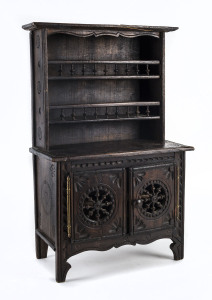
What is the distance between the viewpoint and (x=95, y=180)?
160 inches

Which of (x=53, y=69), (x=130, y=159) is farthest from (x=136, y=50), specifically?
(x=130, y=159)

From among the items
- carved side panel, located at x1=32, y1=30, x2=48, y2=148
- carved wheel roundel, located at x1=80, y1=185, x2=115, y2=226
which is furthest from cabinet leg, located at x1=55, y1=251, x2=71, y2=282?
carved side panel, located at x1=32, y1=30, x2=48, y2=148

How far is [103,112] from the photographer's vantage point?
4688 mm

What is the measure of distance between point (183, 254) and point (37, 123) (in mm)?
1566

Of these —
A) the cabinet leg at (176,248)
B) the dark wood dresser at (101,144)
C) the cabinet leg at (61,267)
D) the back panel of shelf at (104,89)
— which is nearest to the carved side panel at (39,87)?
the dark wood dresser at (101,144)

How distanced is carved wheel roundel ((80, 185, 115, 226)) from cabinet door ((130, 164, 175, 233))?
0.18 metres

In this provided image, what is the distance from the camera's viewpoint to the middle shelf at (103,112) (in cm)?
429

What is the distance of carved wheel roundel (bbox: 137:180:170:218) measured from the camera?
4262 millimetres

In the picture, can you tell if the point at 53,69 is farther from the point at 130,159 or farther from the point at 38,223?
the point at 38,223

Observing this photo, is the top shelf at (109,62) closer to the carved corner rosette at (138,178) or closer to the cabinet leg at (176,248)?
the carved corner rosette at (138,178)

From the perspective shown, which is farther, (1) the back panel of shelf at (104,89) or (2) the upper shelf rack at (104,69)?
(1) the back panel of shelf at (104,89)

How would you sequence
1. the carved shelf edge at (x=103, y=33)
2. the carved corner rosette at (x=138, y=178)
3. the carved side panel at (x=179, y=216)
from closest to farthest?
the carved shelf edge at (x=103, y=33)
the carved corner rosette at (x=138, y=178)
the carved side panel at (x=179, y=216)

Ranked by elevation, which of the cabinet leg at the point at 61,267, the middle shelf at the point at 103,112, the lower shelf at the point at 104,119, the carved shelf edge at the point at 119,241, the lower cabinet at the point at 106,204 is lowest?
the cabinet leg at the point at 61,267

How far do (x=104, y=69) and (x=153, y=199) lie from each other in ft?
3.73
